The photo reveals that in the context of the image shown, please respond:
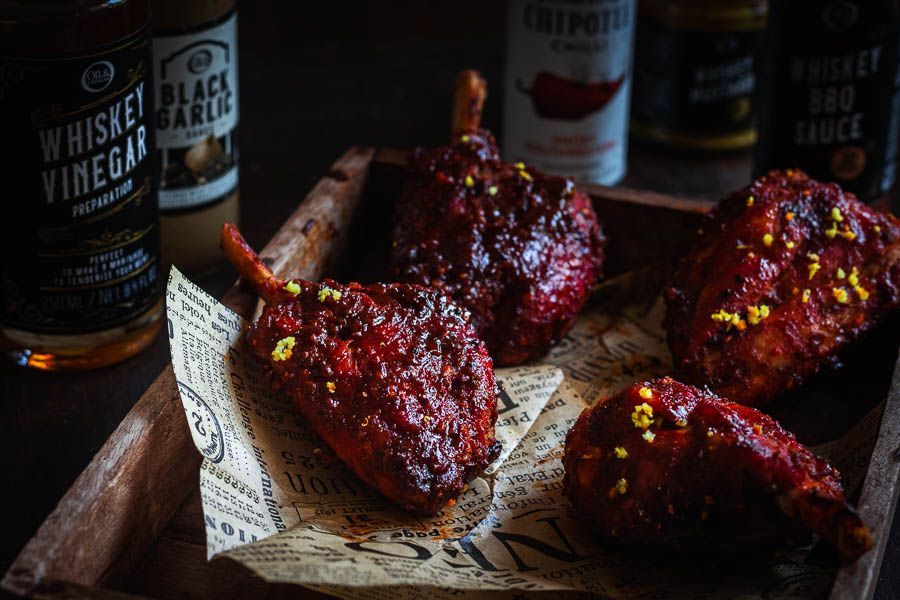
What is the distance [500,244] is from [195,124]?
53 centimetres

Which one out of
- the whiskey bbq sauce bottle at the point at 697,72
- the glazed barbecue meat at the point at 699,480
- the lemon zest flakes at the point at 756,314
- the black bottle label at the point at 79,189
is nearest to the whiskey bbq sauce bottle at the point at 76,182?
the black bottle label at the point at 79,189

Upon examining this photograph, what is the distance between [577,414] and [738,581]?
0.37 m

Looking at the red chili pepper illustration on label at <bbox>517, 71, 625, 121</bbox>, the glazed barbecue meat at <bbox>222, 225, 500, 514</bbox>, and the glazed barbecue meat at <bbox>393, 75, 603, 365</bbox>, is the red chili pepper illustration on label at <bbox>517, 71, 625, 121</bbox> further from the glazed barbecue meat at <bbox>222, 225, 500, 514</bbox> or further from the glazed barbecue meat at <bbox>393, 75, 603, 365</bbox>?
the glazed barbecue meat at <bbox>222, 225, 500, 514</bbox>

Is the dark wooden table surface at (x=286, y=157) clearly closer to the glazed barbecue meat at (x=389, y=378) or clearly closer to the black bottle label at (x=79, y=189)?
the black bottle label at (x=79, y=189)

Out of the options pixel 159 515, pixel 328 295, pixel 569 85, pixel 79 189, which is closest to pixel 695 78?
pixel 569 85

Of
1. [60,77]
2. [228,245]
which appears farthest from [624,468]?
[60,77]

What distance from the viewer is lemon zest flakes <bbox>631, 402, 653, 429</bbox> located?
4.23ft

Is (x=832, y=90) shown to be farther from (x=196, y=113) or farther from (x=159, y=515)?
(x=159, y=515)

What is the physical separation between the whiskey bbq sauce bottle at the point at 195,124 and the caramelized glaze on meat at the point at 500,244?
0.33 meters

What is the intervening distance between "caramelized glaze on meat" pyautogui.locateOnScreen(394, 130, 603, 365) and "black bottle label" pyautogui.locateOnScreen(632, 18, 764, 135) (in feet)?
2.12

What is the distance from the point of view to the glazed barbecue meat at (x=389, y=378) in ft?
4.29

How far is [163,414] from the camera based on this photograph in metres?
1.33

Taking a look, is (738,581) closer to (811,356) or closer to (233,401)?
(811,356)

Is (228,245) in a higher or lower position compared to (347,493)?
higher
